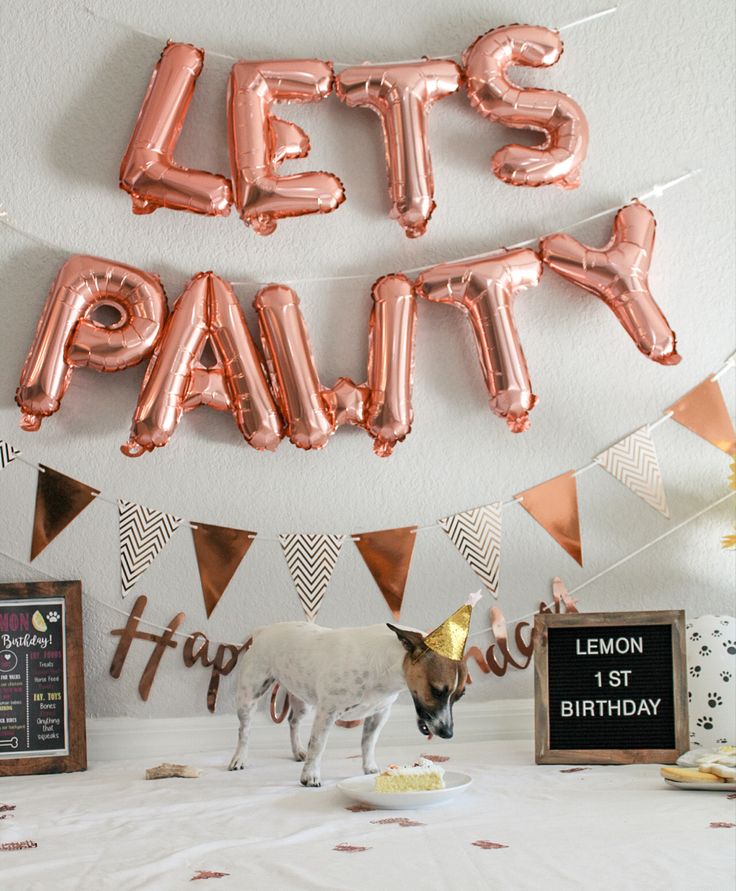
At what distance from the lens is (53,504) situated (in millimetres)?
1791

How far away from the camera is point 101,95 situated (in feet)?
6.04

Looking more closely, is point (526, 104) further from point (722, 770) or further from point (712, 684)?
point (722, 770)

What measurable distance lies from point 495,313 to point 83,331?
68cm

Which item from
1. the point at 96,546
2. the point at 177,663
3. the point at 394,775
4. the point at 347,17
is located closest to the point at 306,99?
the point at 347,17

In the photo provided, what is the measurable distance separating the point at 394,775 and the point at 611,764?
1.34 ft

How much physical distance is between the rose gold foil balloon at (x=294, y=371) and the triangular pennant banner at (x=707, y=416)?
64cm

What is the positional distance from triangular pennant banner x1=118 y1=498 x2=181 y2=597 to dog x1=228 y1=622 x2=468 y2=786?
0.86 ft

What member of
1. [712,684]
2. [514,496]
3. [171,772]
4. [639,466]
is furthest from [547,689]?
[171,772]

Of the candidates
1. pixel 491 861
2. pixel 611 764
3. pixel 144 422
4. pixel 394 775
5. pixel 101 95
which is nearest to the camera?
pixel 491 861

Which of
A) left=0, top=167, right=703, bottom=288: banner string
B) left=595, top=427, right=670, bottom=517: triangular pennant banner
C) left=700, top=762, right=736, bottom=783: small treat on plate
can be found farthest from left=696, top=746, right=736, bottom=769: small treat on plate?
left=0, top=167, right=703, bottom=288: banner string

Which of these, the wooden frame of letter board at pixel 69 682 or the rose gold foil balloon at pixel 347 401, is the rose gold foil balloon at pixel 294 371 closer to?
the rose gold foil balloon at pixel 347 401

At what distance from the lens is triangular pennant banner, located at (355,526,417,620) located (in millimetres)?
1839

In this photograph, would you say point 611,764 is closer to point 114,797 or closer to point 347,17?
point 114,797

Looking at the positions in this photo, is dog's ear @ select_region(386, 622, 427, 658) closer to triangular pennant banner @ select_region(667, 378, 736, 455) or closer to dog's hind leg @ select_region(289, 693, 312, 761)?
dog's hind leg @ select_region(289, 693, 312, 761)
